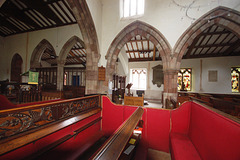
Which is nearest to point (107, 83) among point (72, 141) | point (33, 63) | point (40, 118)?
point (72, 141)

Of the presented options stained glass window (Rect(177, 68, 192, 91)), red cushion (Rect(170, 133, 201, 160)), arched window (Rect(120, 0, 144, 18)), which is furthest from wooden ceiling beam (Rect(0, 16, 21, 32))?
stained glass window (Rect(177, 68, 192, 91))

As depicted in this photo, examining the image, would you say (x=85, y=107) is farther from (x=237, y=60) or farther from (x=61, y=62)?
(x=237, y=60)

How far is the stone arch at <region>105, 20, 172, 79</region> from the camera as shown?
4.18 metres

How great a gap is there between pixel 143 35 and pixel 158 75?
5.25m

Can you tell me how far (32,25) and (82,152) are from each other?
9312 mm

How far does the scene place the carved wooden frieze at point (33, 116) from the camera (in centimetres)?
106

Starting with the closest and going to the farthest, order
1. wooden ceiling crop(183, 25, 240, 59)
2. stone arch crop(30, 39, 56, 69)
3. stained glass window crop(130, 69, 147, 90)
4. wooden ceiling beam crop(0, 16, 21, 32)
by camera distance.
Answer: wooden ceiling crop(183, 25, 240, 59) → wooden ceiling beam crop(0, 16, 21, 32) → stone arch crop(30, 39, 56, 69) → stained glass window crop(130, 69, 147, 90)

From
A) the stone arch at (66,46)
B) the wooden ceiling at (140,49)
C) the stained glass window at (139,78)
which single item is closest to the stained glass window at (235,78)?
the wooden ceiling at (140,49)

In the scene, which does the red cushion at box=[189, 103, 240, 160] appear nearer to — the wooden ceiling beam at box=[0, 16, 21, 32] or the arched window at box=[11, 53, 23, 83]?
the arched window at box=[11, 53, 23, 83]

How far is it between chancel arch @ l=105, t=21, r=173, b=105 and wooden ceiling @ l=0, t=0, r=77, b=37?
136 inches

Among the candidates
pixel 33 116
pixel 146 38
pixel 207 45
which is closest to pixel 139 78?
pixel 146 38

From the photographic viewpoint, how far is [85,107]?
2164 millimetres

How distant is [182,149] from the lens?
1518 mm

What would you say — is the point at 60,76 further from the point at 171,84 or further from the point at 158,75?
the point at 158,75
